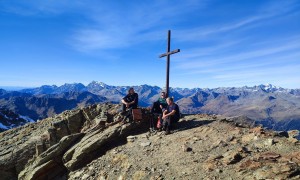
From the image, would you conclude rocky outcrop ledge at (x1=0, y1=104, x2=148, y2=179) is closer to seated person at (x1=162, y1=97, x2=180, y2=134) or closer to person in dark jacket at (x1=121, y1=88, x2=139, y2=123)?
person in dark jacket at (x1=121, y1=88, x2=139, y2=123)

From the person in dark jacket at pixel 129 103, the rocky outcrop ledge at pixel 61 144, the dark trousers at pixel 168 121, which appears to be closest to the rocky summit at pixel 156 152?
the rocky outcrop ledge at pixel 61 144

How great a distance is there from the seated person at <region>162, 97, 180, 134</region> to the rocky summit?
74cm

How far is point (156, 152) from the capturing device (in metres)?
18.3

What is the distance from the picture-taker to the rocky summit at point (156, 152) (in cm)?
1383

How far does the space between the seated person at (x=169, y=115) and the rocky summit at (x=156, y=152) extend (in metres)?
0.74

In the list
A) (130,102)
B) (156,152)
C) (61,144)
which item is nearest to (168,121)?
(156,152)

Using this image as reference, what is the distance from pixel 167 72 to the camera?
88.2 feet

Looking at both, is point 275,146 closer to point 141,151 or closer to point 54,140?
point 141,151

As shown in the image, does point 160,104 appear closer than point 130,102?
Yes

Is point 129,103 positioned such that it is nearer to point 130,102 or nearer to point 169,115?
point 130,102

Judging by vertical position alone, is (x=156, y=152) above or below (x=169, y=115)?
below

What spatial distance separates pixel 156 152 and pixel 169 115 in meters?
3.85

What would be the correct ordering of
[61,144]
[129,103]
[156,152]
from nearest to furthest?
[156,152]
[61,144]
[129,103]

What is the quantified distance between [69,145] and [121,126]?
189 inches
